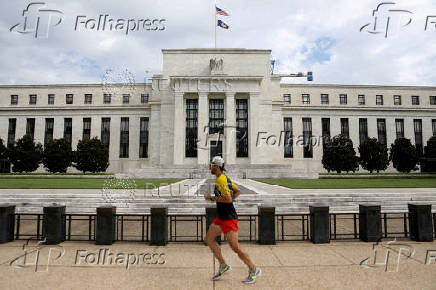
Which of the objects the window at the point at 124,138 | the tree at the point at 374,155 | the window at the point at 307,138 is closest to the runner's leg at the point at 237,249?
the tree at the point at 374,155

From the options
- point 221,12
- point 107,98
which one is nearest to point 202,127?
point 221,12

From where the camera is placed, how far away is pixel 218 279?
18.6 ft

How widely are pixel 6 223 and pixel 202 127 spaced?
38122mm

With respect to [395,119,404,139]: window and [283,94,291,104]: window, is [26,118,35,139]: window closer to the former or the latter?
[283,94,291,104]: window

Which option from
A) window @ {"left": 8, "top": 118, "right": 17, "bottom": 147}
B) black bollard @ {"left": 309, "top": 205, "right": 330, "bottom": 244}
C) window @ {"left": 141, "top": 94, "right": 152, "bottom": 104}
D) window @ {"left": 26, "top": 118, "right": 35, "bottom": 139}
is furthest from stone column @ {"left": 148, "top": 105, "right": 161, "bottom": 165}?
black bollard @ {"left": 309, "top": 205, "right": 330, "bottom": 244}

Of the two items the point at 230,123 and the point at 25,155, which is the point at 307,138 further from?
the point at 25,155

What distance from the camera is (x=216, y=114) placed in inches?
1890

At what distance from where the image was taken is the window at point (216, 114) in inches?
1876

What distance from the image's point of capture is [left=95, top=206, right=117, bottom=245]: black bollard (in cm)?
844

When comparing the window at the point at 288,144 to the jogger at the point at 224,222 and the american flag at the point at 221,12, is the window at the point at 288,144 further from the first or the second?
the jogger at the point at 224,222

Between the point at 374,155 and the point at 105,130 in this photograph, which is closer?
the point at 374,155

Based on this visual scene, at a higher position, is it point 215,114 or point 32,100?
point 32,100

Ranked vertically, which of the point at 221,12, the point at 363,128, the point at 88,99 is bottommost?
the point at 363,128

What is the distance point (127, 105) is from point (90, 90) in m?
9.59
